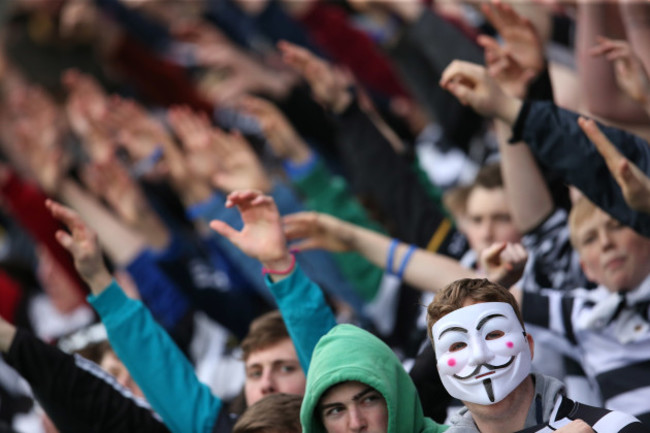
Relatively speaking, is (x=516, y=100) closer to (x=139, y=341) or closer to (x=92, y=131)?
(x=139, y=341)

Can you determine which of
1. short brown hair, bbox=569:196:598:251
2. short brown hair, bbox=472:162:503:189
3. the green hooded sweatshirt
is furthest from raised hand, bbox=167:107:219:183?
the green hooded sweatshirt

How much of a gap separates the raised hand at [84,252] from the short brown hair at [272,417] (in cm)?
80

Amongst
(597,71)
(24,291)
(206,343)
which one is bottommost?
(24,291)

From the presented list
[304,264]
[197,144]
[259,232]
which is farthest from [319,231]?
[197,144]

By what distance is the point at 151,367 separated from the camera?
144 inches

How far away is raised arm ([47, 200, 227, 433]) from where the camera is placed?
11.9 feet

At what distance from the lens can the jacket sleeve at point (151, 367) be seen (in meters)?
3.63

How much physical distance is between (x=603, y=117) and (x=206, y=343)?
91.8 inches

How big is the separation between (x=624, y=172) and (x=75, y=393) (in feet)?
6.58

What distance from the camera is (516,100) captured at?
10.9 feet

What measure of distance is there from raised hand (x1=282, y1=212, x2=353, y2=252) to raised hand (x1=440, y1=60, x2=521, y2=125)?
2.67ft

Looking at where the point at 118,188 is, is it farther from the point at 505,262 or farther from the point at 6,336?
the point at 505,262

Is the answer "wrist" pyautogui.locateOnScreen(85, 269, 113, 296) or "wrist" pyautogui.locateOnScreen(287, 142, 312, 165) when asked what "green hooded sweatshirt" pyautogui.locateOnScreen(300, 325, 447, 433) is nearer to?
"wrist" pyautogui.locateOnScreen(85, 269, 113, 296)

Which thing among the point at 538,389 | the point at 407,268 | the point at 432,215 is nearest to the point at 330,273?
the point at 432,215
